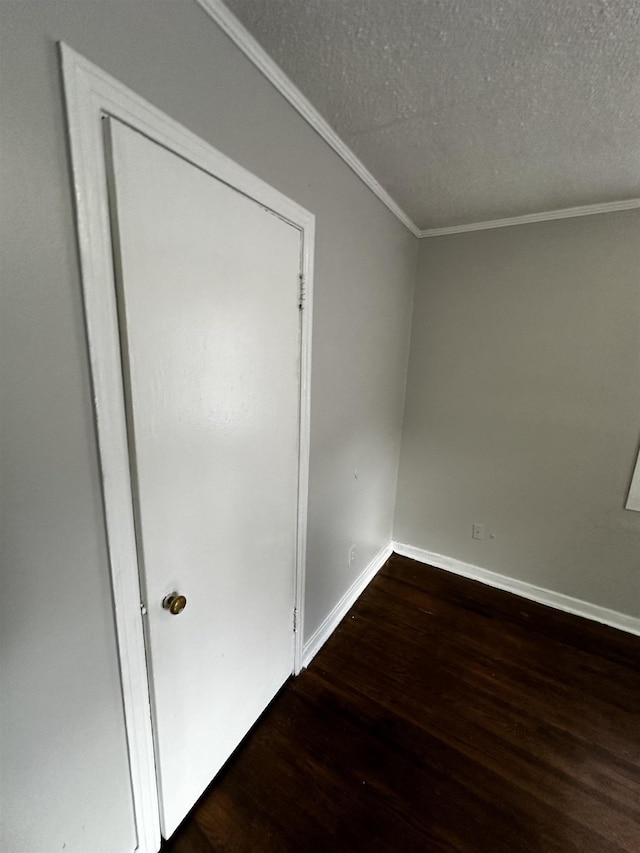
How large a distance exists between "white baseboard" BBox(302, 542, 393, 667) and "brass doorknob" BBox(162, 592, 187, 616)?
1052 mm

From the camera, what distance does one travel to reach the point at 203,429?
0.95 m

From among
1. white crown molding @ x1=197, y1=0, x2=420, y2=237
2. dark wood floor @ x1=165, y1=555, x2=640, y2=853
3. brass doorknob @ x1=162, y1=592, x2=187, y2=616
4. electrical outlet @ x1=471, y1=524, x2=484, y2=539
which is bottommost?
dark wood floor @ x1=165, y1=555, x2=640, y2=853

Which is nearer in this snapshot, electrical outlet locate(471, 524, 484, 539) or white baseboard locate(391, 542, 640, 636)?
white baseboard locate(391, 542, 640, 636)

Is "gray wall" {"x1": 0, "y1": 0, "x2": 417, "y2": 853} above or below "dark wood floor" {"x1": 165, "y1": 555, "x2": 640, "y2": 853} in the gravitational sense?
above

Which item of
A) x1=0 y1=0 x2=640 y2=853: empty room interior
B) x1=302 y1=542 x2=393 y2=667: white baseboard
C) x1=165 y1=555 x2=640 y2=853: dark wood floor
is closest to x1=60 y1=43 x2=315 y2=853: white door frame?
x1=0 y1=0 x2=640 y2=853: empty room interior

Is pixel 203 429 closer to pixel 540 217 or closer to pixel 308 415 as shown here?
pixel 308 415

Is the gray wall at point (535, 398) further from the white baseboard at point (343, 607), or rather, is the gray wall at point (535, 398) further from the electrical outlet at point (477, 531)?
the white baseboard at point (343, 607)

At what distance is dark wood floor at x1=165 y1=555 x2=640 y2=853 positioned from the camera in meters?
1.14

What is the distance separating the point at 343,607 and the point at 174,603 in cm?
143

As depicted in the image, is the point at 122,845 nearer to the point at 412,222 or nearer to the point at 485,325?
the point at 485,325

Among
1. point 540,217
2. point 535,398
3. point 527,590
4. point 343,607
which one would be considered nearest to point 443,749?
point 343,607

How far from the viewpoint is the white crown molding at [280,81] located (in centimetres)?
82

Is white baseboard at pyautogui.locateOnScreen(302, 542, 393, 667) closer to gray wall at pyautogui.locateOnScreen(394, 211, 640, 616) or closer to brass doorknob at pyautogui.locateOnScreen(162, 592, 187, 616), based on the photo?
gray wall at pyautogui.locateOnScreen(394, 211, 640, 616)

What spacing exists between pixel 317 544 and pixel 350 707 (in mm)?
725
